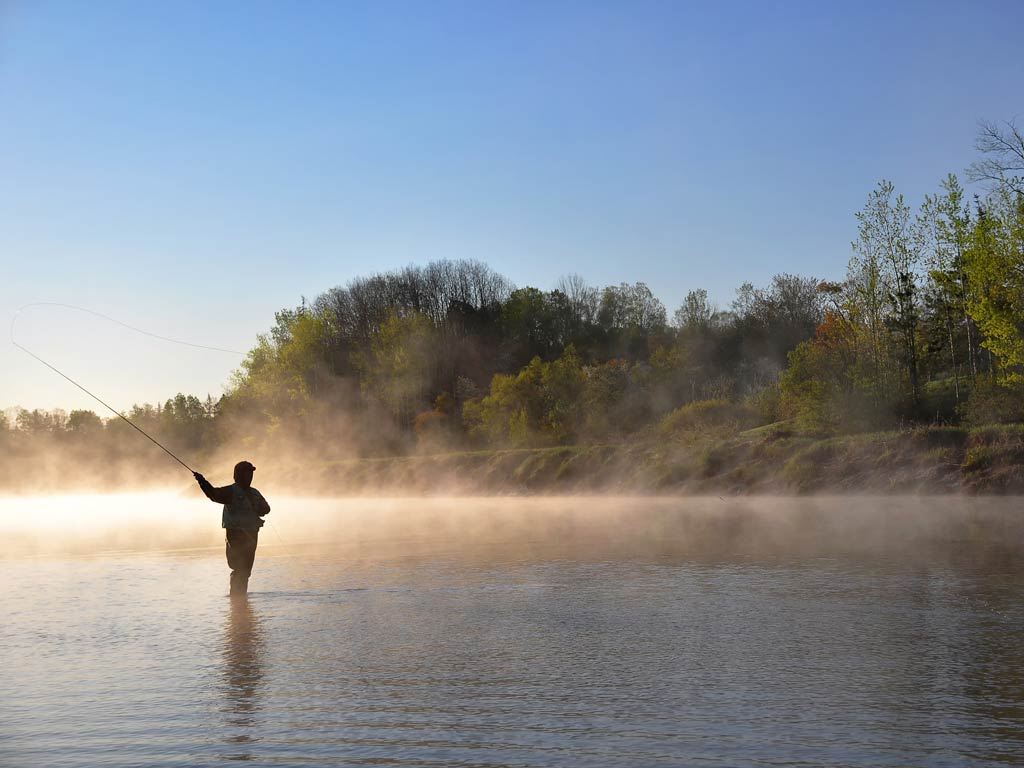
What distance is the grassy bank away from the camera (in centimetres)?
3216

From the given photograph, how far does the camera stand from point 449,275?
320 ft

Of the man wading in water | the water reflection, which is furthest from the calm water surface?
the man wading in water

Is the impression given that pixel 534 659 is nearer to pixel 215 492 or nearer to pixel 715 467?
pixel 215 492

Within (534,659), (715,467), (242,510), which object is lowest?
(534,659)

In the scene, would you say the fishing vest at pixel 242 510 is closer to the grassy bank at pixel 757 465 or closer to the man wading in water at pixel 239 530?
the man wading in water at pixel 239 530

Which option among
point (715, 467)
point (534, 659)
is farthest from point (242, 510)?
point (715, 467)

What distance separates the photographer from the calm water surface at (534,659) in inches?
231

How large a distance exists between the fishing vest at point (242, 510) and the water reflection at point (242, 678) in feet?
3.91

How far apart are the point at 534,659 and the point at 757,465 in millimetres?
31137

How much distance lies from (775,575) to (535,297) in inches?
3363

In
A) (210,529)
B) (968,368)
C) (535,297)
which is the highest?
(535,297)

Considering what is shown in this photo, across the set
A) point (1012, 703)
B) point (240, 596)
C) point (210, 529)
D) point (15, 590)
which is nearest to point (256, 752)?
point (1012, 703)

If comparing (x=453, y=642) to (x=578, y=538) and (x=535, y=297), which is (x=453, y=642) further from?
(x=535, y=297)

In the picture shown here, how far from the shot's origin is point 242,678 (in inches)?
307
